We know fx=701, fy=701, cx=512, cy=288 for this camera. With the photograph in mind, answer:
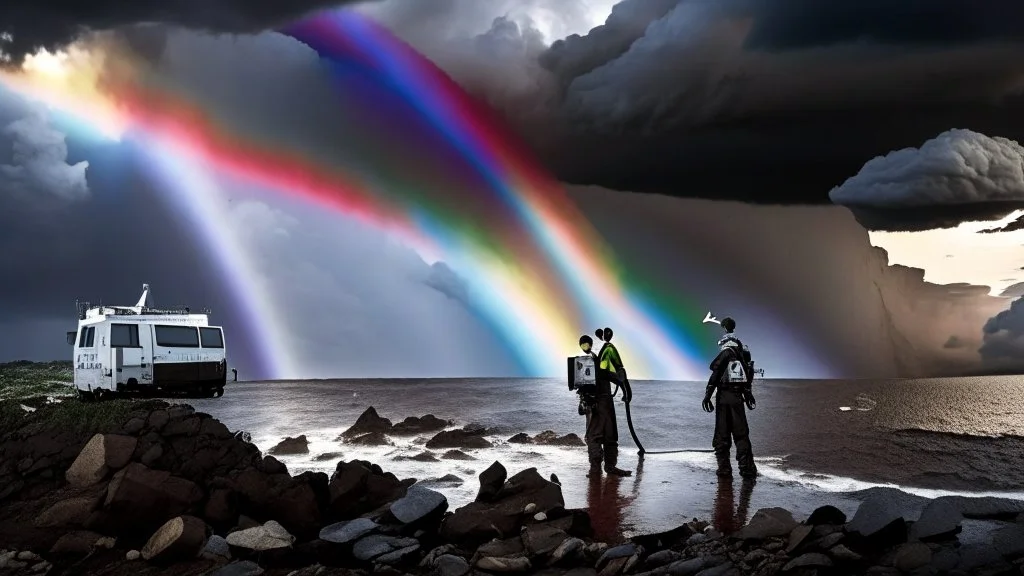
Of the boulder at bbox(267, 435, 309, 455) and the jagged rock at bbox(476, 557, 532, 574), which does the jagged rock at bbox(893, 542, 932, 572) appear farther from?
the boulder at bbox(267, 435, 309, 455)

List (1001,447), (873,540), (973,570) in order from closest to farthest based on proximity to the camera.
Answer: (973,570), (873,540), (1001,447)

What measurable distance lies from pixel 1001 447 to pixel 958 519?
867 inches

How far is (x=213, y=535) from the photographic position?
38.4ft

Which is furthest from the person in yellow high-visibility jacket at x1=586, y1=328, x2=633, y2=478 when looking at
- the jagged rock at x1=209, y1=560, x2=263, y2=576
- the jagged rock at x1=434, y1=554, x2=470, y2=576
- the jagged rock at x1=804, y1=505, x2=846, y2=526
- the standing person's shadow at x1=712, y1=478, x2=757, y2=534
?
the jagged rock at x1=209, y1=560, x2=263, y2=576

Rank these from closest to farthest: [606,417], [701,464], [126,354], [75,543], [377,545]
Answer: [377,545]
[75,543]
[606,417]
[701,464]
[126,354]

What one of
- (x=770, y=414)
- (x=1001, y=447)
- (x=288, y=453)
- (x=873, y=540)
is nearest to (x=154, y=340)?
(x=288, y=453)

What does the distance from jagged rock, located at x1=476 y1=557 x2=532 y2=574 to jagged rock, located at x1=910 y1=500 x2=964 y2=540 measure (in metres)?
5.62

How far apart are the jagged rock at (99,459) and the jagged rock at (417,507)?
19.5 ft

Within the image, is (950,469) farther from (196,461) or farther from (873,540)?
(196,461)

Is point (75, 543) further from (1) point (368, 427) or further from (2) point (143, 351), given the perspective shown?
(2) point (143, 351)

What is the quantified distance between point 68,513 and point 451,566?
24.6 feet

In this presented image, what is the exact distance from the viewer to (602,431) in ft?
58.8

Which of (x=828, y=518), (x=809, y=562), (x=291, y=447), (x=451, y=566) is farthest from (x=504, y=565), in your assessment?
(x=291, y=447)

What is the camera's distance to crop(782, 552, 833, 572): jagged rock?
921 centimetres
